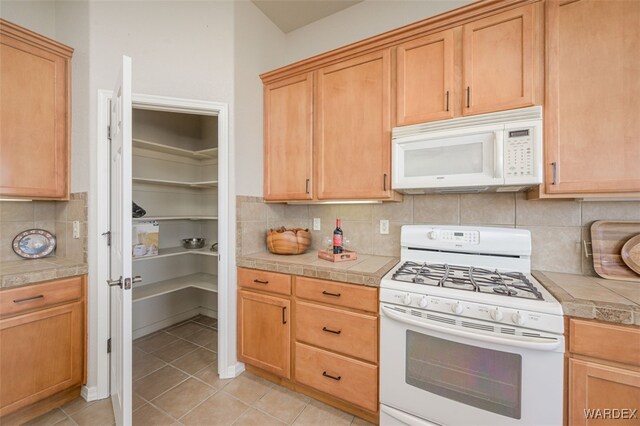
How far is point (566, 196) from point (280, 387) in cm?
225

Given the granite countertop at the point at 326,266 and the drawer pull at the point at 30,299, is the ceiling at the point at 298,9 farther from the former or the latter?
the drawer pull at the point at 30,299

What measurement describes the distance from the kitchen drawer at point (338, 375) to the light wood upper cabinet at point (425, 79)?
1.63 metres

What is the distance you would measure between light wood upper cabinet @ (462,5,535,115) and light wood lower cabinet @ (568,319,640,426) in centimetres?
118

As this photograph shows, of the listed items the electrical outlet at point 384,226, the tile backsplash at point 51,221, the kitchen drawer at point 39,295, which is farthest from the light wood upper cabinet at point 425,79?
the kitchen drawer at point 39,295

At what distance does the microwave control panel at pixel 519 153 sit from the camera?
1.40m

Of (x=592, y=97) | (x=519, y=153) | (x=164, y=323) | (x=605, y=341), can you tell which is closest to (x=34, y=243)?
(x=164, y=323)

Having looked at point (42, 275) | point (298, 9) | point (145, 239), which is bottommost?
point (42, 275)

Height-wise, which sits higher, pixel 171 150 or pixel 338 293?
pixel 171 150

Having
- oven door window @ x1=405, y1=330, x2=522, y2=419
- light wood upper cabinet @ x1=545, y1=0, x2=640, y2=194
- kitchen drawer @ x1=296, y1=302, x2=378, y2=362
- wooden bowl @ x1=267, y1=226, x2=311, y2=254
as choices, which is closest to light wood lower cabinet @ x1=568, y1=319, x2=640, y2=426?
oven door window @ x1=405, y1=330, x2=522, y2=419

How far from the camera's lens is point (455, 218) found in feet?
6.23

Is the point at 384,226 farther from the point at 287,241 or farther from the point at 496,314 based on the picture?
the point at 496,314

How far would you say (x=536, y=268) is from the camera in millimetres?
1680

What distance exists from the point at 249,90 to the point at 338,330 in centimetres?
205

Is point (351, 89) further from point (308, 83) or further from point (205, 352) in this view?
point (205, 352)
